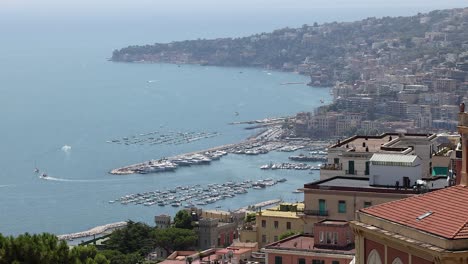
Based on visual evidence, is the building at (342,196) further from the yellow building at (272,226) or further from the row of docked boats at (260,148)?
the row of docked boats at (260,148)

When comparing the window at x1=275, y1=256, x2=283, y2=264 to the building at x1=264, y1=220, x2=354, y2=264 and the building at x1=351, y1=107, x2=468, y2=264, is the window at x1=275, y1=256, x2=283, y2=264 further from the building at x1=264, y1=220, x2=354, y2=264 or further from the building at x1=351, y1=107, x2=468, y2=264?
the building at x1=351, y1=107, x2=468, y2=264

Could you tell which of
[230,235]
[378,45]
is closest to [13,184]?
[230,235]

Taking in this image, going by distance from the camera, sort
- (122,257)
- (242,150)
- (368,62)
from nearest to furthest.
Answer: (122,257), (242,150), (368,62)

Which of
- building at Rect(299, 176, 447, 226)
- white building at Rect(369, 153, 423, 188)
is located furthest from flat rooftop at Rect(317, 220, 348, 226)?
white building at Rect(369, 153, 423, 188)

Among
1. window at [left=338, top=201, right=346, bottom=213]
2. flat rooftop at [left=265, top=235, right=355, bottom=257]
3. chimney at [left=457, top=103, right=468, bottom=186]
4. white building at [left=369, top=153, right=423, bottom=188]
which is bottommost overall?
flat rooftop at [left=265, top=235, right=355, bottom=257]

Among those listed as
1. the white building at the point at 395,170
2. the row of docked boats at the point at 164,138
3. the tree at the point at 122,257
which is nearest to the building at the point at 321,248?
the white building at the point at 395,170

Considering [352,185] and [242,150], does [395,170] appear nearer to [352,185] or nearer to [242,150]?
[352,185]

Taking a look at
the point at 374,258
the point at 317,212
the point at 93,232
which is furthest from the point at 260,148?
the point at 374,258
